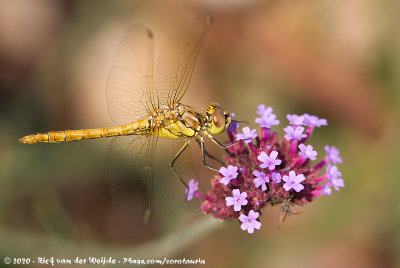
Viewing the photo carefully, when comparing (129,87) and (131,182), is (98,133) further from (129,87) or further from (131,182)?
(131,182)

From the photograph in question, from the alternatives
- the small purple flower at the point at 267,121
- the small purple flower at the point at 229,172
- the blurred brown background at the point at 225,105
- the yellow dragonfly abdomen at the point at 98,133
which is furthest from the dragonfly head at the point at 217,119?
the blurred brown background at the point at 225,105

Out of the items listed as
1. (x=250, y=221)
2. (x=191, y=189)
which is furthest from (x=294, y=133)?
(x=191, y=189)

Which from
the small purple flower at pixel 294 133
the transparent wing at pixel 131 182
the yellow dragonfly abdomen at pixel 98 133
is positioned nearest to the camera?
the small purple flower at pixel 294 133

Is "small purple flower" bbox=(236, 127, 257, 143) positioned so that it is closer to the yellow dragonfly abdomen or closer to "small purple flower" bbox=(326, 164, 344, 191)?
"small purple flower" bbox=(326, 164, 344, 191)

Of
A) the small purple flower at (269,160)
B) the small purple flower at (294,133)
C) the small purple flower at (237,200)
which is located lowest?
the small purple flower at (237,200)

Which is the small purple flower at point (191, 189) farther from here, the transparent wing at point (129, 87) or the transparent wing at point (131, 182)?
the transparent wing at point (129, 87)

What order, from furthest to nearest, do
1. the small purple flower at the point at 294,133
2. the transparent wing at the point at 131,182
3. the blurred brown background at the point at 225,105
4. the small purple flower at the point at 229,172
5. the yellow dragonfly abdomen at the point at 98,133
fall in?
the blurred brown background at the point at 225,105, the yellow dragonfly abdomen at the point at 98,133, the transparent wing at the point at 131,182, the small purple flower at the point at 294,133, the small purple flower at the point at 229,172

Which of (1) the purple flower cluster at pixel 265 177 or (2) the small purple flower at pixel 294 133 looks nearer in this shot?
(1) the purple flower cluster at pixel 265 177

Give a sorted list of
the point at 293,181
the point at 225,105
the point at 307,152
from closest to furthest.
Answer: the point at 293,181, the point at 307,152, the point at 225,105
